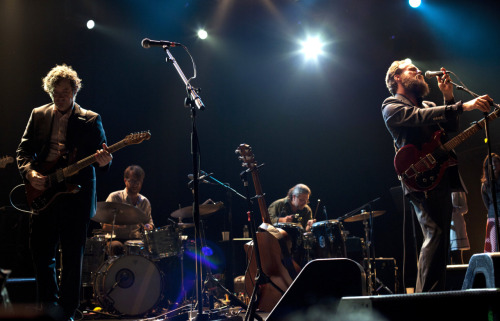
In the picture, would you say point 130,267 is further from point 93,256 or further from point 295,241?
point 295,241

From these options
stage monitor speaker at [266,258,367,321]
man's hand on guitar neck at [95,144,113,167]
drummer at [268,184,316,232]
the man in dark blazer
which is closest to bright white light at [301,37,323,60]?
drummer at [268,184,316,232]

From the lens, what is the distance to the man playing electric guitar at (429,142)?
3.11 meters

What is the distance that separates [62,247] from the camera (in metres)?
3.21

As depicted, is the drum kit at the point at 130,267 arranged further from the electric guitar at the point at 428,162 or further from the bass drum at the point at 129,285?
the electric guitar at the point at 428,162

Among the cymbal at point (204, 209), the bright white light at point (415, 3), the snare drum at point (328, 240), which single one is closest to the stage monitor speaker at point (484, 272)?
the snare drum at point (328, 240)

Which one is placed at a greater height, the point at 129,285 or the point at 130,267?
the point at 130,267

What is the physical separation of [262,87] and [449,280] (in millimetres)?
6458

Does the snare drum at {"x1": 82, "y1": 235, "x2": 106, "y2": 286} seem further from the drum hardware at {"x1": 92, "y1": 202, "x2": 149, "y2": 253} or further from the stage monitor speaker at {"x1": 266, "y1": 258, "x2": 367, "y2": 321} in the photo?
the stage monitor speaker at {"x1": 266, "y1": 258, "x2": 367, "y2": 321}

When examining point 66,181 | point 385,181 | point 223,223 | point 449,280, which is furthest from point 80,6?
point 449,280

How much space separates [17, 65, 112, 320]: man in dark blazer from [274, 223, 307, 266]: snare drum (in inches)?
92.6

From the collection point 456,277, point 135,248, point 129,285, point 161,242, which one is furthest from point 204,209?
point 456,277

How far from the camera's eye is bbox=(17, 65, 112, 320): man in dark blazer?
123 inches

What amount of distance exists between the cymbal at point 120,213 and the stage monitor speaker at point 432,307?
419cm

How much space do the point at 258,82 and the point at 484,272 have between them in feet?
24.2
